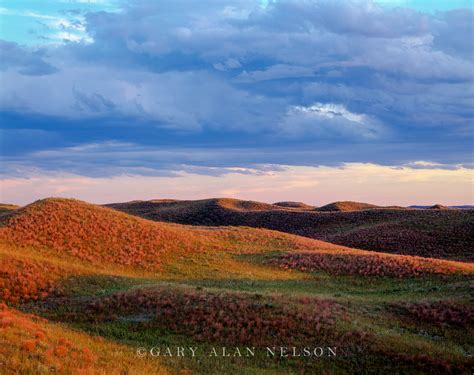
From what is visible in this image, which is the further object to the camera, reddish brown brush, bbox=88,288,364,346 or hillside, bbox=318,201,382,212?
hillside, bbox=318,201,382,212

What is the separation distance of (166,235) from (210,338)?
29.3m

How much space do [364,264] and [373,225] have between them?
38489 millimetres

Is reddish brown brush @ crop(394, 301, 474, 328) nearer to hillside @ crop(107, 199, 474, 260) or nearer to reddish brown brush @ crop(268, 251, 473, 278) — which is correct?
reddish brown brush @ crop(268, 251, 473, 278)

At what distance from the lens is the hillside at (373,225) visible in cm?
6458

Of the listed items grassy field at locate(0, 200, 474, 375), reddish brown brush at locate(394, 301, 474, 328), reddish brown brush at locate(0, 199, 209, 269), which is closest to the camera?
grassy field at locate(0, 200, 474, 375)

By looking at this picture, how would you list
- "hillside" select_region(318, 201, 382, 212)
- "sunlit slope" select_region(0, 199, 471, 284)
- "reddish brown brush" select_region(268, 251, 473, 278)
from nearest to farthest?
"reddish brown brush" select_region(268, 251, 473, 278) → "sunlit slope" select_region(0, 199, 471, 284) → "hillside" select_region(318, 201, 382, 212)

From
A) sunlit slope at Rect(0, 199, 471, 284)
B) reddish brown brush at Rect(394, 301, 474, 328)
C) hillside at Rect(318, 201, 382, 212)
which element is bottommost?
reddish brown brush at Rect(394, 301, 474, 328)

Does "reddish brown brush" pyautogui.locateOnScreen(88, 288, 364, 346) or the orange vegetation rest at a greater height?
the orange vegetation

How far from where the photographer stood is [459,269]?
1535 inches

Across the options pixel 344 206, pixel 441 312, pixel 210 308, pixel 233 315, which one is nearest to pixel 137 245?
pixel 210 308

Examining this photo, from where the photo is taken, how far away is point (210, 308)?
22.3m

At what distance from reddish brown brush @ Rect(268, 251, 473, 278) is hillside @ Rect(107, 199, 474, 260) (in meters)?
21.3

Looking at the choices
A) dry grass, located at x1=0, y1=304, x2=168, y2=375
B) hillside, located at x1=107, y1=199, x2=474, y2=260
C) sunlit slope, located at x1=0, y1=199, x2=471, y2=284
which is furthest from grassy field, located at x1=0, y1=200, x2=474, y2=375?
hillside, located at x1=107, y1=199, x2=474, y2=260

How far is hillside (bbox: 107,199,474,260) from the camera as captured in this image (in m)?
64.6
